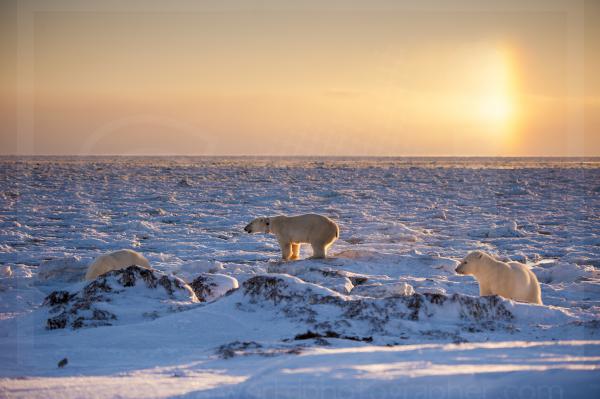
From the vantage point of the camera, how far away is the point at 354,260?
30.9ft

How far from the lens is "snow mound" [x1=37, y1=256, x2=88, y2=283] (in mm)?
8102

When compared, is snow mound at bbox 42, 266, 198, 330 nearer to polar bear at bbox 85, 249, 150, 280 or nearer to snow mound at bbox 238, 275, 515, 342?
snow mound at bbox 238, 275, 515, 342

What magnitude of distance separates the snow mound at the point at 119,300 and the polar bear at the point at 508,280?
131 inches

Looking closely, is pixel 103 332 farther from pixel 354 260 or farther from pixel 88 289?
pixel 354 260

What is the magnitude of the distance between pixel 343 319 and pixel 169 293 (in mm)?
1790

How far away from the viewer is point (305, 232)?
1005 cm

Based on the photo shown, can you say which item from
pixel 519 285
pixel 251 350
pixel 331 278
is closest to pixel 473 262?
pixel 519 285

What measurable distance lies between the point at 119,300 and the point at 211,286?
4.58 ft

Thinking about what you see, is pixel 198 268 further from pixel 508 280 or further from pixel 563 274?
pixel 563 274

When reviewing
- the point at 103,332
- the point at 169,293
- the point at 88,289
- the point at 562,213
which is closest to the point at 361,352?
the point at 103,332

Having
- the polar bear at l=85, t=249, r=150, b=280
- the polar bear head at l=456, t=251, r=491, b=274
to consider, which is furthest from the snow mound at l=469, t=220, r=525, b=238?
the polar bear at l=85, t=249, r=150, b=280

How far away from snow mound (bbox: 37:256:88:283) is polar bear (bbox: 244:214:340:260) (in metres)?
3.28

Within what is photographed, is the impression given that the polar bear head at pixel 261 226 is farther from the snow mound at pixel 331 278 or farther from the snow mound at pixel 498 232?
the snow mound at pixel 498 232

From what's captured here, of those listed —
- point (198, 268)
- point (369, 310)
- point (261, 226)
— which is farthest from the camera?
point (261, 226)
